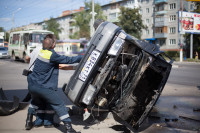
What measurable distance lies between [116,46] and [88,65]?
0.58 m

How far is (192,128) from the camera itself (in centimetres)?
448

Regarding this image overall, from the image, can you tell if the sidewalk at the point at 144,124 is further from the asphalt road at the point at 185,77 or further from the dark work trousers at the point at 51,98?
the asphalt road at the point at 185,77

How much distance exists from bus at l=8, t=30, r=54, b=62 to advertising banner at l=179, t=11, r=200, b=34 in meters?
19.6

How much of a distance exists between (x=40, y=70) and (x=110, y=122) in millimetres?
1864

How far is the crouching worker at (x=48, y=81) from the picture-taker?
3777 millimetres

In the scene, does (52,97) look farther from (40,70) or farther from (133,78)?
(133,78)

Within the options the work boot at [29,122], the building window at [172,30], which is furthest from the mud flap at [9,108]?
the building window at [172,30]

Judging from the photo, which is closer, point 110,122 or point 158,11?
point 110,122

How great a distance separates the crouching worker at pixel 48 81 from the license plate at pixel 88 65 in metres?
0.28

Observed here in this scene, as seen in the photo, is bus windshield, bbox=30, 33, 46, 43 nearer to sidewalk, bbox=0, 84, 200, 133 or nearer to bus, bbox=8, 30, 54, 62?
bus, bbox=8, 30, 54, 62

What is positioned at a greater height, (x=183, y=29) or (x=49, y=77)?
(x=183, y=29)

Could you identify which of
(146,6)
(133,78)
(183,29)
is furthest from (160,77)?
(146,6)

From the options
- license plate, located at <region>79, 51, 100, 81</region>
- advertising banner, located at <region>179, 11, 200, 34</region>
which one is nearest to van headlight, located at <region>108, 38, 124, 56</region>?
license plate, located at <region>79, 51, 100, 81</region>

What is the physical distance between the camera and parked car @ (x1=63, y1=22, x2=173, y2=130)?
391 centimetres
